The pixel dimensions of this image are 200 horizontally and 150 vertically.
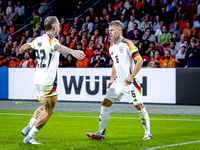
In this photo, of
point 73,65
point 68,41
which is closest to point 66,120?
point 73,65

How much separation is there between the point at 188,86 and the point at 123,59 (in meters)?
7.31

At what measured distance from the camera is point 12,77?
52.0 ft

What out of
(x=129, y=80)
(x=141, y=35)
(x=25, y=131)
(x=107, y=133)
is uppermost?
(x=141, y=35)

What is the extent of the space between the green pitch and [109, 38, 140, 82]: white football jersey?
4.14ft

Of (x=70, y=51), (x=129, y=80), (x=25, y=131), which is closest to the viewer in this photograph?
(x=70, y=51)

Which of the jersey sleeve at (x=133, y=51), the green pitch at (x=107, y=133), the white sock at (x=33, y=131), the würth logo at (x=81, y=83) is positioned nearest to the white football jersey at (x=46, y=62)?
the white sock at (x=33, y=131)

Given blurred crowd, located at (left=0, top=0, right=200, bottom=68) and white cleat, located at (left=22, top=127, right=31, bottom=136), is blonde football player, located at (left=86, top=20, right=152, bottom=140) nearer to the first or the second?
white cleat, located at (left=22, top=127, right=31, bottom=136)

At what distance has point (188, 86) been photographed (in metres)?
13.6

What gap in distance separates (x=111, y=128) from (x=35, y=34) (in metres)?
12.5

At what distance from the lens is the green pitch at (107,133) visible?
635cm

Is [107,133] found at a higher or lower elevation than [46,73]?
lower

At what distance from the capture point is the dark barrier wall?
1351 centimetres

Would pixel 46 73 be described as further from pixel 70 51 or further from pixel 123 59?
pixel 123 59

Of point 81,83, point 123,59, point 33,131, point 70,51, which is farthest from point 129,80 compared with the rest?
point 81,83
